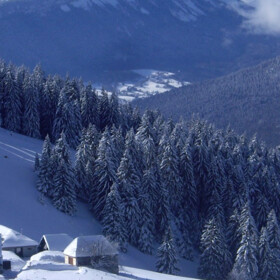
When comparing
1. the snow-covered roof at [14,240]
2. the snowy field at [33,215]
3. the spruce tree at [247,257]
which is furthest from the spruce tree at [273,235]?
the snow-covered roof at [14,240]

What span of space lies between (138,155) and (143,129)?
7.57m

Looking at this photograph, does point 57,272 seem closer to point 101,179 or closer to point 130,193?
point 130,193

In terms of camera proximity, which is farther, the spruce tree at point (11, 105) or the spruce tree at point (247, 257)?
the spruce tree at point (11, 105)

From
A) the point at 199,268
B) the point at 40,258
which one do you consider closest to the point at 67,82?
the point at 199,268

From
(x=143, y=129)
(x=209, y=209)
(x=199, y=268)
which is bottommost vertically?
(x=199, y=268)

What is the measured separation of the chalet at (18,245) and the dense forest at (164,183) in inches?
568

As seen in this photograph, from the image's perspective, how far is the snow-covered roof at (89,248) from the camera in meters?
56.8

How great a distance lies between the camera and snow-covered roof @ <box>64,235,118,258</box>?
56781mm

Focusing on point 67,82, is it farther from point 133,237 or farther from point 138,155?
point 133,237

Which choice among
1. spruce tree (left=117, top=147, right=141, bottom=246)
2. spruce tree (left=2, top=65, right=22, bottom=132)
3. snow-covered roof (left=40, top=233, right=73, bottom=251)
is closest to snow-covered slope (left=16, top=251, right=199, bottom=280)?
snow-covered roof (left=40, top=233, right=73, bottom=251)

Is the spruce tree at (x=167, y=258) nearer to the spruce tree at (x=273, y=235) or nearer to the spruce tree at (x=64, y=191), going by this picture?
the spruce tree at (x=64, y=191)

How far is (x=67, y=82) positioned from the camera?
111m

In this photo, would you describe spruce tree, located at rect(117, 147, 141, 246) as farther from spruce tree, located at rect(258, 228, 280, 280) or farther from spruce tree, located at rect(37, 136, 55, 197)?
spruce tree, located at rect(258, 228, 280, 280)

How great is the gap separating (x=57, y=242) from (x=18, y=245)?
366cm
